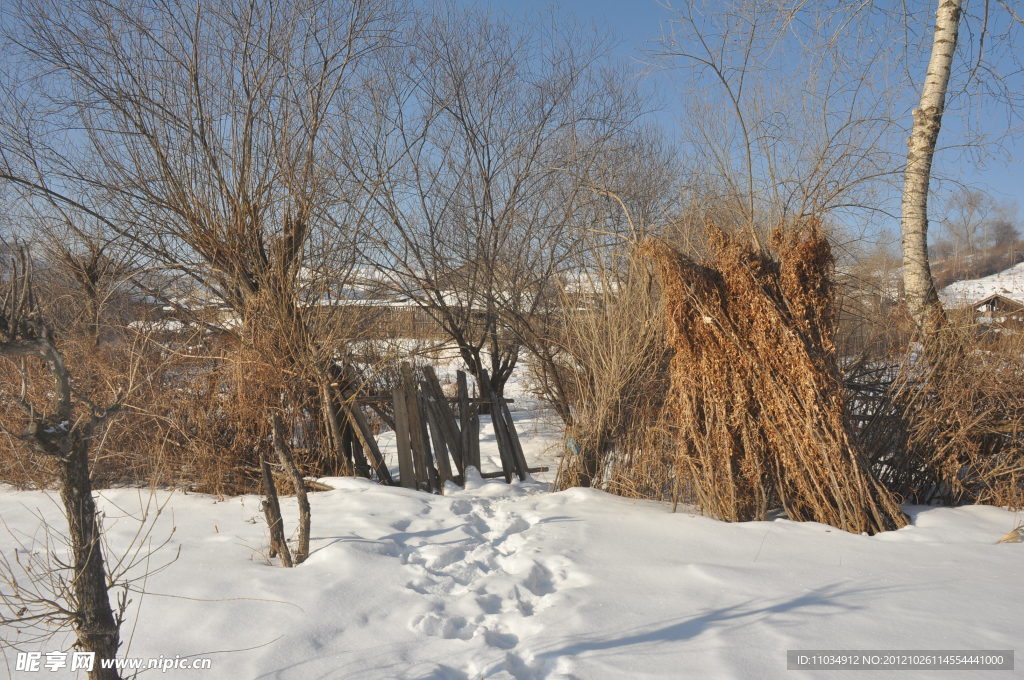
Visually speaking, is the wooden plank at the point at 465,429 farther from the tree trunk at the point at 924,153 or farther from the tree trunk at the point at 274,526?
the tree trunk at the point at 924,153

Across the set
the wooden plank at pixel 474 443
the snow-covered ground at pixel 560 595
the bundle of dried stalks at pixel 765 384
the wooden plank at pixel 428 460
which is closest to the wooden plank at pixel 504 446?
the wooden plank at pixel 474 443

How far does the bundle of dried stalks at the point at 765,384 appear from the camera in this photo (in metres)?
4.49

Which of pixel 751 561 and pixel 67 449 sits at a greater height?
pixel 67 449

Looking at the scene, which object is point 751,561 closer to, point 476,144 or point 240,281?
point 240,281

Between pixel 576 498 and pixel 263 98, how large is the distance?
14.5 ft

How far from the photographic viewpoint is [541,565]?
13.1ft

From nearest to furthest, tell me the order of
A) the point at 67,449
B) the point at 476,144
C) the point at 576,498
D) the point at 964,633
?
the point at 67,449, the point at 964,633, the point at 576,498, the point at 476,144

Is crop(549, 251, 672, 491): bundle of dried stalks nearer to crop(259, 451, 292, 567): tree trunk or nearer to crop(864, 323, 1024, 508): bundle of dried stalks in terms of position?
crop(864, 323, 1024, 508): bundle of dried stalks

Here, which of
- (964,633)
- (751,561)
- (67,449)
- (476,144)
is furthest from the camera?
(476,144)

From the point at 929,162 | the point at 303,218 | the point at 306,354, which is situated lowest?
the point at 306,354

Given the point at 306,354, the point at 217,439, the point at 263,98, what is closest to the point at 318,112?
the point at 263,98

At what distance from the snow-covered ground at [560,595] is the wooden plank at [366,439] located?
1.25 metres

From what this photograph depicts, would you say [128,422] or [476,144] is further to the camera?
[476,144]

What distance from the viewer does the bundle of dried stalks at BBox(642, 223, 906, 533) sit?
4492 mm
